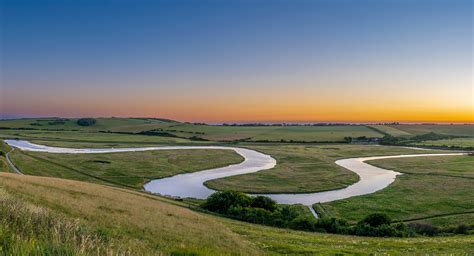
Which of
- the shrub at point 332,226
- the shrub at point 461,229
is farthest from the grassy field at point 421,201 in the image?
the shrub at point 332,226

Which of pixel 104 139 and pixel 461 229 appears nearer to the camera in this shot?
pixel 461 229

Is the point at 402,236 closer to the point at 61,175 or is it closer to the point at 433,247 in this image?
the point at 433,247

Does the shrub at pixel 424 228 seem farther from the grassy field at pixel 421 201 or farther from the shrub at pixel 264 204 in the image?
the shrub at pixel 264 204

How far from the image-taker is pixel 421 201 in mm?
49406

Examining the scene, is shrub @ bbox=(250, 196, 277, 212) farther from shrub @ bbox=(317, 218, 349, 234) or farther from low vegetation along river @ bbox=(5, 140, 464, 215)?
low vegetation along river @ bbox=(5, 140, 464, 215)

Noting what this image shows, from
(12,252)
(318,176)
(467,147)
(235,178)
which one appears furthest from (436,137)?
(12,252)

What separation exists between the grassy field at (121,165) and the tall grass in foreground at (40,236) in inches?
2066

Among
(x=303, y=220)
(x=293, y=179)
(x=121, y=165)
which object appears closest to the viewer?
(x=303, y=220)

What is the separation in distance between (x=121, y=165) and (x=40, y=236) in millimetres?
75243

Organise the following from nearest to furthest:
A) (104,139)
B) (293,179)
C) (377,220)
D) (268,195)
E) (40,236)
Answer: (40,236) < (377,220) < (268,195) < (293,179) < (104,139)

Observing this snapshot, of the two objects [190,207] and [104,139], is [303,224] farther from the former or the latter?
[104,139]

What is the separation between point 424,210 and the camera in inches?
1767

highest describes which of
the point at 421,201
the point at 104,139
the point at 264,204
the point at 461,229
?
the point at 104,139

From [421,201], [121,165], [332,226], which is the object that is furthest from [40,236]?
[121,165]
